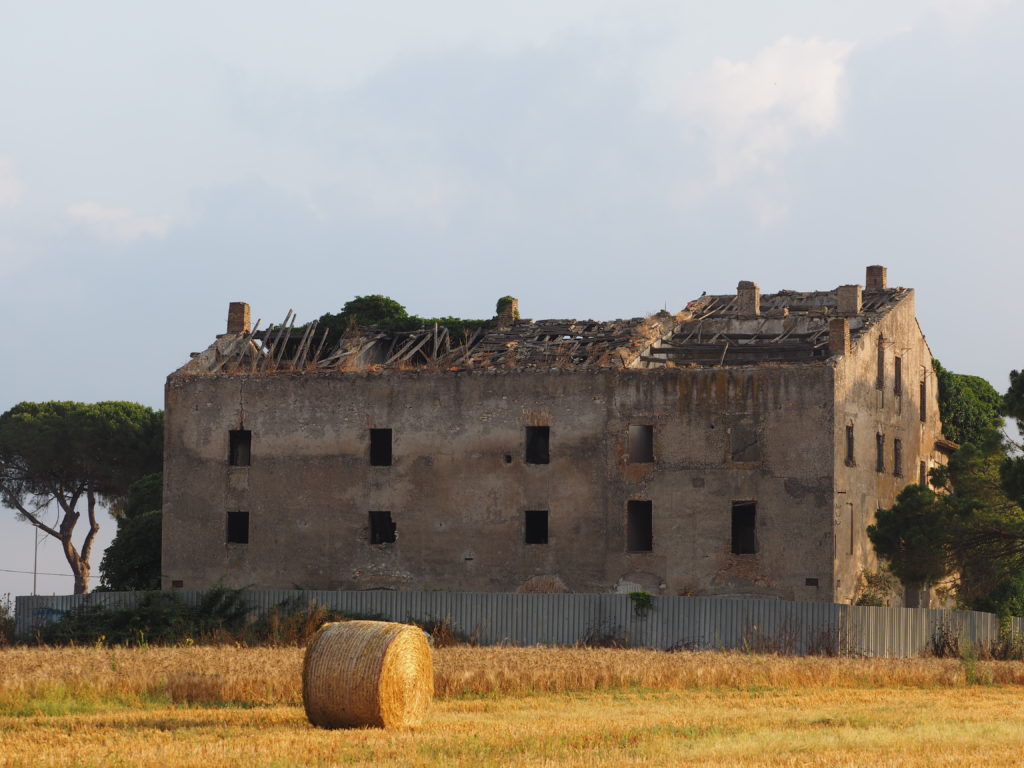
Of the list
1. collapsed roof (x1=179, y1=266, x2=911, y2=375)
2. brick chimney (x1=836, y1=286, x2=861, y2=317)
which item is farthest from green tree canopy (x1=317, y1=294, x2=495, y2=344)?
brick chimney (x1=836, y1=286, x2=861, y2=317)

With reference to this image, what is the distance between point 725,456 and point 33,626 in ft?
59.0

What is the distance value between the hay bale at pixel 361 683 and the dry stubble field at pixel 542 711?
367 millimetres

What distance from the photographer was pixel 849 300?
45656 millimetres

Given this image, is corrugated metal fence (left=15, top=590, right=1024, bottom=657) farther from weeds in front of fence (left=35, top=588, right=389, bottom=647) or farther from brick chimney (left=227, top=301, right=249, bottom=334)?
brick chimney (left=227, top=301, right=249, bottom=334)

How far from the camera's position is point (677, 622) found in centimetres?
3709

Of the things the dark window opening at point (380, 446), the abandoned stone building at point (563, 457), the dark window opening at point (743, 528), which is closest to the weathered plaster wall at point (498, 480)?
the abandoned stone building at point (563, 457)

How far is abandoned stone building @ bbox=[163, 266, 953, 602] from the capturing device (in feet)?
135

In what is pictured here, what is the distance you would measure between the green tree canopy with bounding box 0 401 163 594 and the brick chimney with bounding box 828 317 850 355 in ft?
97.2

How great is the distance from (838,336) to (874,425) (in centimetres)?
388

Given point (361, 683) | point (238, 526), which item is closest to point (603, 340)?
point (238, 526)

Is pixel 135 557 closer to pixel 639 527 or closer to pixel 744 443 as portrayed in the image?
pixel 639 527

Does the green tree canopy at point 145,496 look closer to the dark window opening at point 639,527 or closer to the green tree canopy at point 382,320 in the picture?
the green tree canopy at point 382,320

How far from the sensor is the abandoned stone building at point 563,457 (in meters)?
41.2

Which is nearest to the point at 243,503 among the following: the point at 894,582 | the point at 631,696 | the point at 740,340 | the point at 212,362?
the point at 212,362
